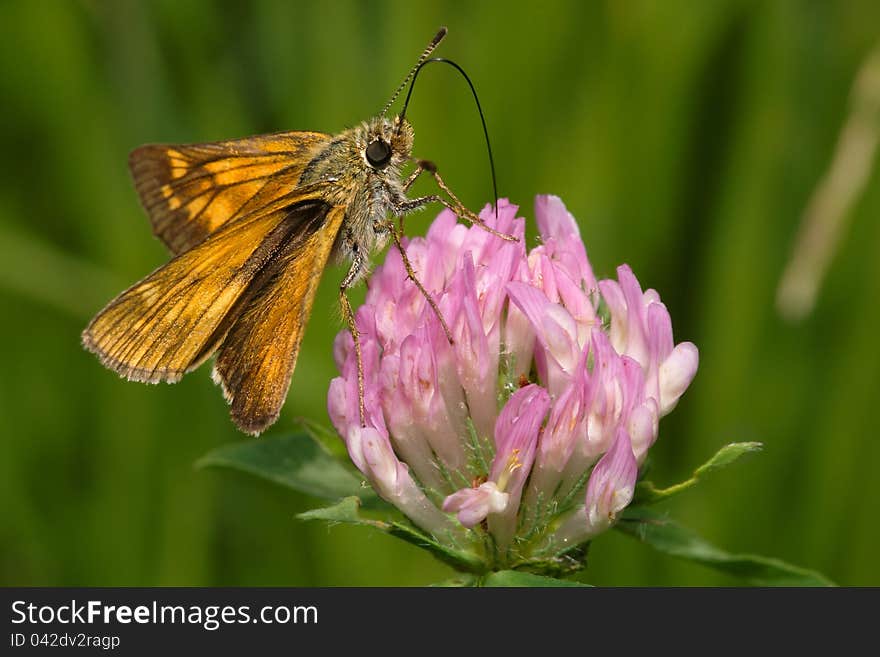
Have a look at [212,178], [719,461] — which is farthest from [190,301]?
[719,461]

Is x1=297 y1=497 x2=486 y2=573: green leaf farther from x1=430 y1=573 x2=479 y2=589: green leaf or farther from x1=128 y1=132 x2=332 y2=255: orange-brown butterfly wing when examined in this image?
x1=128 y1=132 x2=332 y2=255: orange-brown butterfly wing

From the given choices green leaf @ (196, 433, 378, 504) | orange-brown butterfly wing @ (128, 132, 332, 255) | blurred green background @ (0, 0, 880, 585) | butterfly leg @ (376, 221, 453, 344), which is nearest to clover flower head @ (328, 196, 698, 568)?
butterfly leg @ (376, 221, 453, 344)

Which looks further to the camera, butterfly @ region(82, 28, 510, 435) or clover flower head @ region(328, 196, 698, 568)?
butterfly @ region(82, 28, 510, 435)

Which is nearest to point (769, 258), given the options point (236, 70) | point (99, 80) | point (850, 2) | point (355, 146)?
point (850, 2)

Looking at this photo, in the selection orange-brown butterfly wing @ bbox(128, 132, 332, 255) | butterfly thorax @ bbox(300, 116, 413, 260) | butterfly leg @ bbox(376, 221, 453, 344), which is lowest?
butterfly leg @ bbox(376, 221, 453, 344)

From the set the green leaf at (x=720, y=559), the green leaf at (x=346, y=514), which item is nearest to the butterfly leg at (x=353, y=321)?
the green leaf at (x=346, y=514)

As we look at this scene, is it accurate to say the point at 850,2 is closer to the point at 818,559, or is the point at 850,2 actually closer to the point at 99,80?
the point at 818,559

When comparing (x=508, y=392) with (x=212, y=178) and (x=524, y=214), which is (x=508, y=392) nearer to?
(x=212, y=178)
